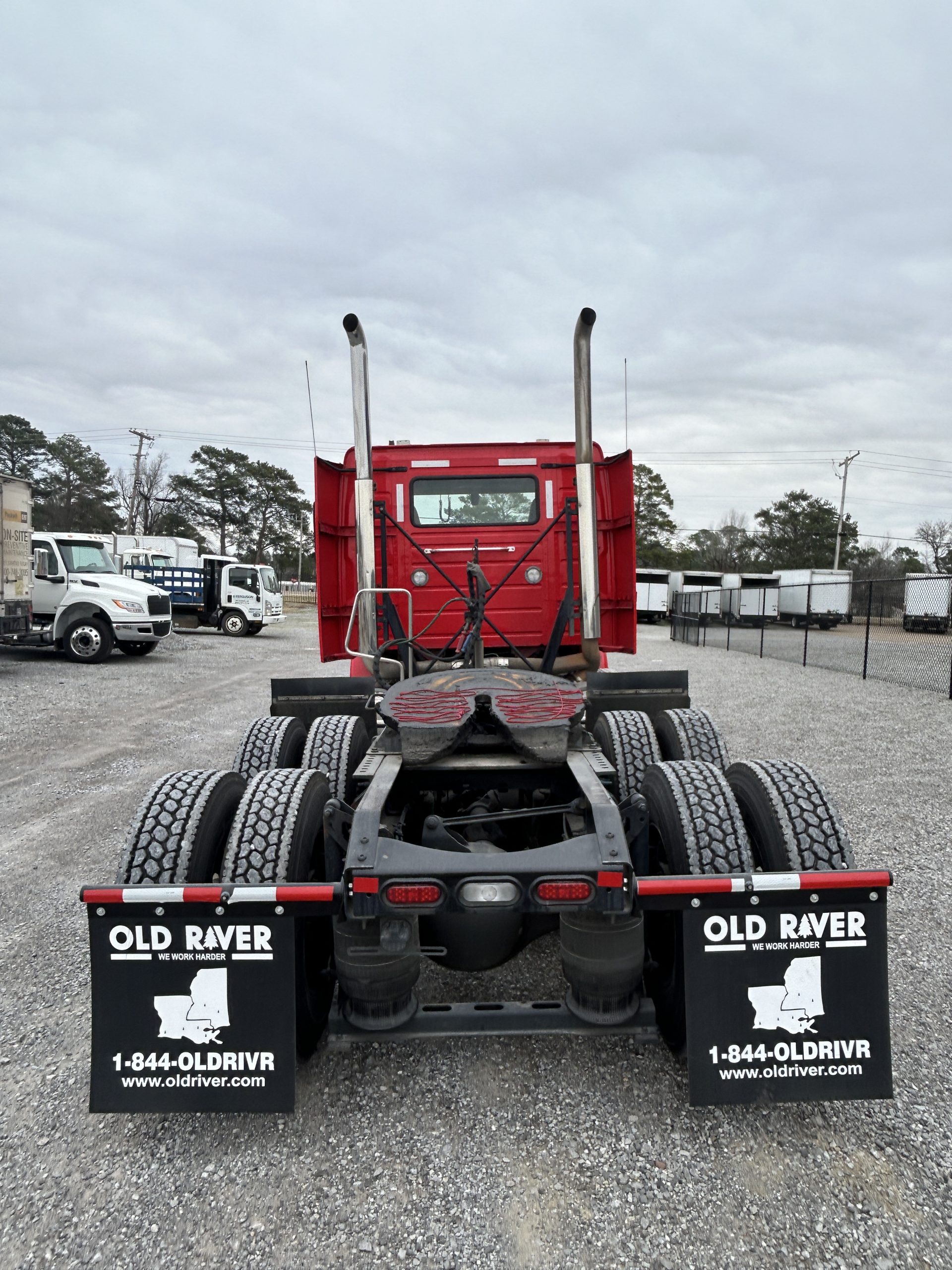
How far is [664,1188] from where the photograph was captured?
2.04m

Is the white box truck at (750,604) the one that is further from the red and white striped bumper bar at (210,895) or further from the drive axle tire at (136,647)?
the red and white striped bumper bar at (210,895)

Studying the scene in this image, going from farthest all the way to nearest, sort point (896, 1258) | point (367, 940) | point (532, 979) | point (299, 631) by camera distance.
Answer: point (299, 631) → point (532, 979) → point (367, 940) → point (896, 1258)

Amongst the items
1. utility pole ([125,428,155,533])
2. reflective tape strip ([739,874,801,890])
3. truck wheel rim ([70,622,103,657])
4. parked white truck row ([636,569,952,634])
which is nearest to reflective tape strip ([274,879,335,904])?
reflective tape strip ([739,874,801,890])

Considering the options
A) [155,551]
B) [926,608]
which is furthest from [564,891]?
[926,608]

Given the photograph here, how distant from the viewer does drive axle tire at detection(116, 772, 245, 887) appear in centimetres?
241

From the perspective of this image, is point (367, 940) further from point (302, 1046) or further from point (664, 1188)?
point (664, 1188)

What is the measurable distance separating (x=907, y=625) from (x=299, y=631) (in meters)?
23.6

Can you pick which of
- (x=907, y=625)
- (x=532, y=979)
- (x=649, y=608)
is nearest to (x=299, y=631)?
(x=649, y=608)

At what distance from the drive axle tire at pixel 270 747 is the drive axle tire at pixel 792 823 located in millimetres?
2482

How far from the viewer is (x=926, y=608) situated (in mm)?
29250

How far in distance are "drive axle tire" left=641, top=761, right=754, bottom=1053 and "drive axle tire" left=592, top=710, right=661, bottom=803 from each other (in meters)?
1.09

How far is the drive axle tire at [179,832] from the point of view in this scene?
7.89ft

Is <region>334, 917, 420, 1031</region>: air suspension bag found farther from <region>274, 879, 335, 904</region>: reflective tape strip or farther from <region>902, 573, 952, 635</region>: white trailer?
<region>902, 573, 952, 635</region>: white trailer

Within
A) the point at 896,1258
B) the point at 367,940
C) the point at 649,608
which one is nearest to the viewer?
the point at 896,1258
